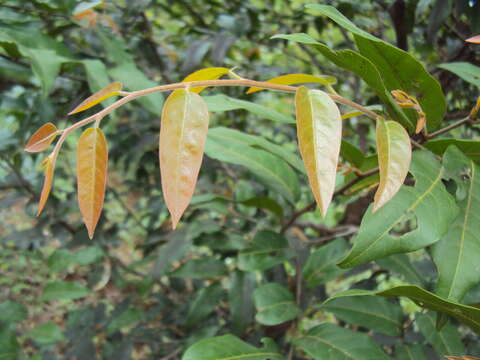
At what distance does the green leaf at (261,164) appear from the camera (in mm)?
634

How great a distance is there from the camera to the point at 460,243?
39 centimetres

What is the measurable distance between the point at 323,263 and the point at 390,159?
395 mm

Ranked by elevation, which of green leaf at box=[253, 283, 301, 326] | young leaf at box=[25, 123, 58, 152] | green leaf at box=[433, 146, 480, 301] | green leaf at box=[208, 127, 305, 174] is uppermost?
young leaf at box=[25, 123, 58, 152]

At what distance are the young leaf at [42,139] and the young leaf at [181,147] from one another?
0.37ft

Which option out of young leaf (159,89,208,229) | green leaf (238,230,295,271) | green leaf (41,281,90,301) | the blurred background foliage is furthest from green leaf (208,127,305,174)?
green leaf (41,281,90,301)

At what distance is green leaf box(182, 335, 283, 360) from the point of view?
1.51 feet

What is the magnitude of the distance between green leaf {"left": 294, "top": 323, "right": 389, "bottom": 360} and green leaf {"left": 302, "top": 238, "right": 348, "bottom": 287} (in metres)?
0.10

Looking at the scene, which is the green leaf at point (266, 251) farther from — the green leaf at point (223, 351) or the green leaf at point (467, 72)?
the green leaf at point (467, 72)

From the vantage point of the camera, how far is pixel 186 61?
952 mm

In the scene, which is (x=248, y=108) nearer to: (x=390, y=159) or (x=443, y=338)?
(x=390, y=159)

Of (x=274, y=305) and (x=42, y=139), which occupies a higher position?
(x=42, y=139)

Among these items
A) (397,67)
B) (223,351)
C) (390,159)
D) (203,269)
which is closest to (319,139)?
(390,159)

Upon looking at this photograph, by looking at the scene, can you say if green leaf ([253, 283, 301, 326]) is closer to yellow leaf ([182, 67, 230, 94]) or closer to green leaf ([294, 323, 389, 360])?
green leaf ([294, 323, 389, 360])

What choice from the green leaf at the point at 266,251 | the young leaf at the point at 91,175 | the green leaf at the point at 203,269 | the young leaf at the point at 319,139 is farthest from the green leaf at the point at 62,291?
the young leaf at the point at 319,139
